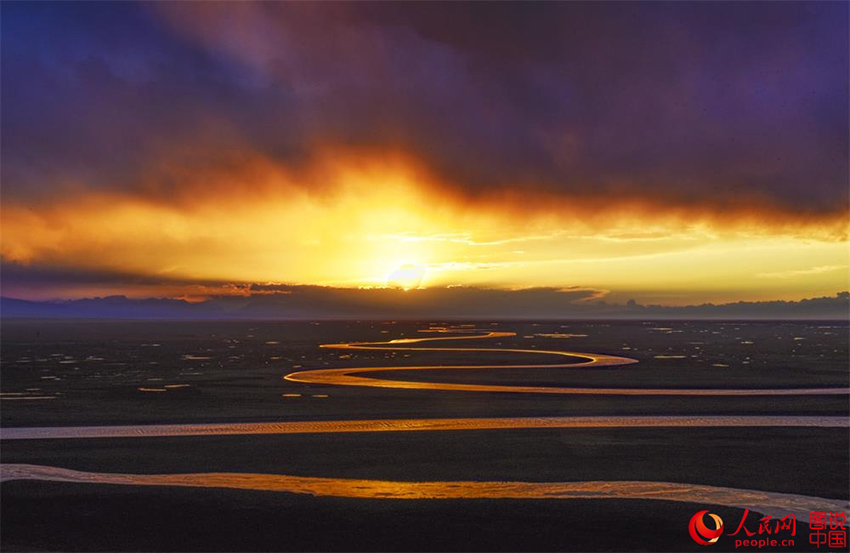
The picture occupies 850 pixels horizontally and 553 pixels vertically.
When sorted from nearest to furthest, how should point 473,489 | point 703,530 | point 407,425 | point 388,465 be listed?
point 703,530, point 473,489, point 388,465, point 407,425

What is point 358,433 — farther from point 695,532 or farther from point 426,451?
point 695,532

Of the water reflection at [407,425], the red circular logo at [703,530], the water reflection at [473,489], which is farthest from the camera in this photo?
the water reflection at [407,425]

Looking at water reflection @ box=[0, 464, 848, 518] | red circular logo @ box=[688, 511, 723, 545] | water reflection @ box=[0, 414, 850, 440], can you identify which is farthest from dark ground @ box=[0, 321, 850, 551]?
water reflection @ box=[0, 414, 850, 440]

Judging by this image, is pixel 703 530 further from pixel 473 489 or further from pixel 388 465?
pixel 388 465

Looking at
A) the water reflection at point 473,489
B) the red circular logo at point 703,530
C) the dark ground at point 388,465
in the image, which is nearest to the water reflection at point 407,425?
the dark ground at point 388,465

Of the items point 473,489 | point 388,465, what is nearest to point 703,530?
point 473,489

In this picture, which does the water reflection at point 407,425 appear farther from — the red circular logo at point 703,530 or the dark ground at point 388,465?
the red circular logo at point 703,530

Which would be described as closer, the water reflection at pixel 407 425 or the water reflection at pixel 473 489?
the water reflection at pixel 473 489

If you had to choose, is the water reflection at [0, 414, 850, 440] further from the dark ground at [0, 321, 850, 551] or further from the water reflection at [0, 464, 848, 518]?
the water reflection at [0, 464, 848, 518]

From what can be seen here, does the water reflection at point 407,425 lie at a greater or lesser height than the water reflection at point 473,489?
lesser
